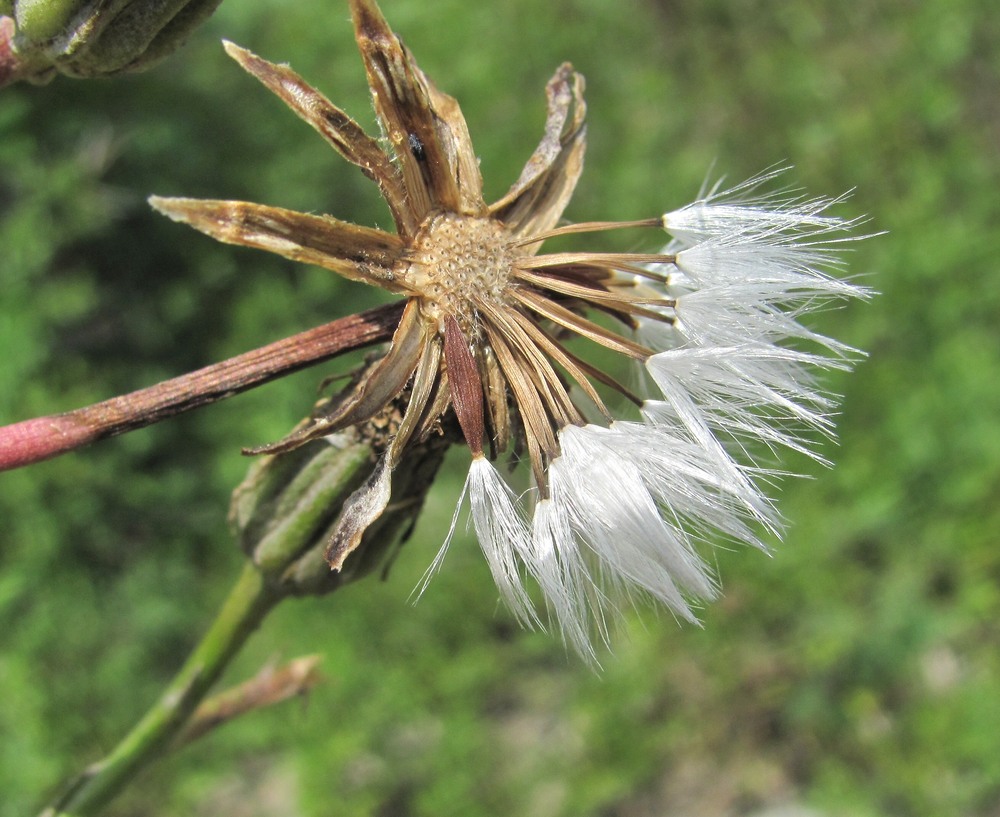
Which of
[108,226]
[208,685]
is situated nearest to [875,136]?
[108,226]

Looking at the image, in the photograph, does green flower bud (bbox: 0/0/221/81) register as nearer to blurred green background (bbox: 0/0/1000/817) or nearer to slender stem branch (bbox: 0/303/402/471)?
slender stem branch (bbox: 0/303/402/471)

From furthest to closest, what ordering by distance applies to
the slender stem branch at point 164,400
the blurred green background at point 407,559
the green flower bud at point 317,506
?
the blurred green background at point 407,559, the green flower bud at point 317,506, the slender stem branch at point 164,400

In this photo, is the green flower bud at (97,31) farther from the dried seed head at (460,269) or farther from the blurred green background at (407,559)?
the blurred green background at (407,559)

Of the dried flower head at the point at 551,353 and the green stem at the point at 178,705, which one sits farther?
the green stem at the point at 178,705

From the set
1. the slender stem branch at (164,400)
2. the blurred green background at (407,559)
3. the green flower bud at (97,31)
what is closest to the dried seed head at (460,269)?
the slender stem branch at (164,400)

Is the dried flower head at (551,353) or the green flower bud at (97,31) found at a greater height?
the green flower bud at (97,31)

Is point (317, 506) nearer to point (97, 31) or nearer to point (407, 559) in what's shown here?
point (97, 31)

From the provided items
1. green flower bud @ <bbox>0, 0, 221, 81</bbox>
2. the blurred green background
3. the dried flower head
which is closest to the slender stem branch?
the dried flower head
